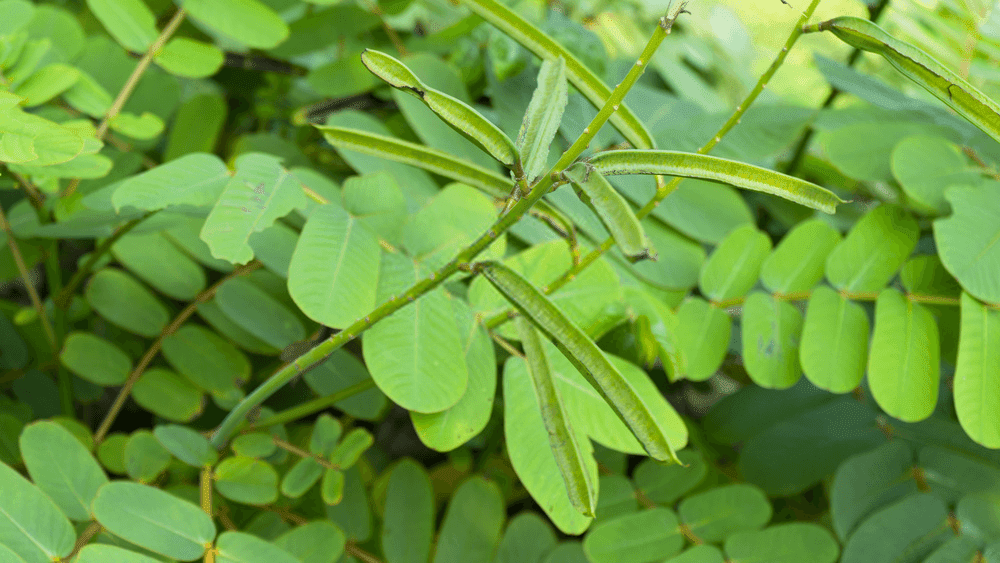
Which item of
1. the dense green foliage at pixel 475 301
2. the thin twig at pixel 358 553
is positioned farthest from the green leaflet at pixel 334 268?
the thin twig at pixel 358 553

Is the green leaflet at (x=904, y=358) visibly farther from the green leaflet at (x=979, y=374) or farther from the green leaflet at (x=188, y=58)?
the green leaflet at (x=188, y=58)

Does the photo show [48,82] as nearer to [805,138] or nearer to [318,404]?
[318,404]

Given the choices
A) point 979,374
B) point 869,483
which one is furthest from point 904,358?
point 869,483

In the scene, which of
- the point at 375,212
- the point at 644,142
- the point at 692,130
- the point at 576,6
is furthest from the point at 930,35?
the point at 375,212

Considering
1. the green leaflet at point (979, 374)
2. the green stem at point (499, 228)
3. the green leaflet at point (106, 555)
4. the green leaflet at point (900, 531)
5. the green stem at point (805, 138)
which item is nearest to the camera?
the green stem at point (499, 228)

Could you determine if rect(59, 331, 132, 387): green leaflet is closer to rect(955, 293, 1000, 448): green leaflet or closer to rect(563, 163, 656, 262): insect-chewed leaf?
rect(563, 163, 656, 262): insect-chewed leaf

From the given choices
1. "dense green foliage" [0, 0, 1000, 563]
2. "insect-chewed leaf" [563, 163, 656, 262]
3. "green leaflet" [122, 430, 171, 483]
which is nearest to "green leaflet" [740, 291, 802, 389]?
"dense green foliage" [0, 0, 1000, 563]
